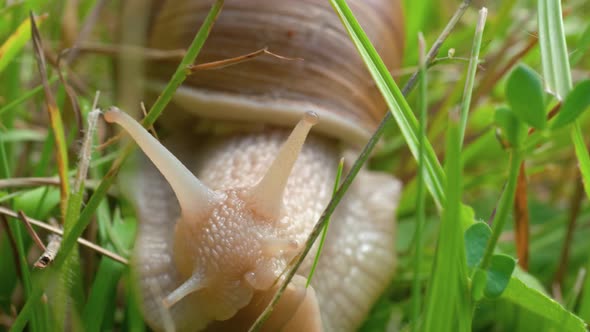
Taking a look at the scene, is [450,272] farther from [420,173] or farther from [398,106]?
[398,106]

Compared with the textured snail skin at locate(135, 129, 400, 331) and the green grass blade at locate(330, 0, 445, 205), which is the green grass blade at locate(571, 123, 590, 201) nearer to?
the green grass blade at locate(330, 0, 445, 205)

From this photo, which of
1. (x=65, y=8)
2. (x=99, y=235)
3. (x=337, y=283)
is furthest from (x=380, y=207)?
(x=65, y=8)

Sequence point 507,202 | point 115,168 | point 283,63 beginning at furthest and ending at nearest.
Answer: point 283,63 → point 115,168 → point 507,202

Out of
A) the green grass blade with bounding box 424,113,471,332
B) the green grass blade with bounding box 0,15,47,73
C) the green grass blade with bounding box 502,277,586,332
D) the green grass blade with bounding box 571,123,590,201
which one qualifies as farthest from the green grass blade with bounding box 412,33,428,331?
the green grass blade with bounding box 0,15,47,73

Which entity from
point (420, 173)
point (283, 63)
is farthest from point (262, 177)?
point (420, 173)

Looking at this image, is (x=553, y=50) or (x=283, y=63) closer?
(x=553, y=50)

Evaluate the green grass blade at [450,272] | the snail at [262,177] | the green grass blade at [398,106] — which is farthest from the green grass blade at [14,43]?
the green grass blade at [450,272]

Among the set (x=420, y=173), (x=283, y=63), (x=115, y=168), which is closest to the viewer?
(x=420, y=173)

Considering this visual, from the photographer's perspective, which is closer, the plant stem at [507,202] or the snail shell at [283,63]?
the plant stem at [507,202]

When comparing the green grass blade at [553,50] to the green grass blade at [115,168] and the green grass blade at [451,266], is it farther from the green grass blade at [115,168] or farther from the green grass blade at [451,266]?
the green grass blade at [115,168]
